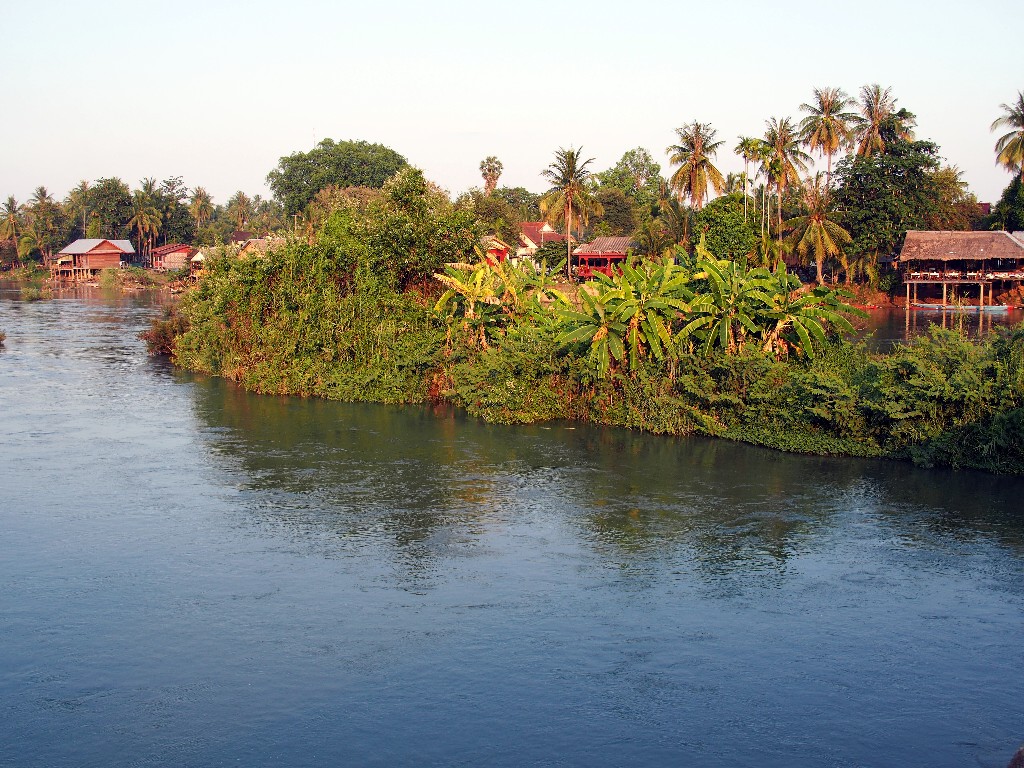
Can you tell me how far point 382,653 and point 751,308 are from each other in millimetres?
12190

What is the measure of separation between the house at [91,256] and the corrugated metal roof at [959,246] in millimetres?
69447

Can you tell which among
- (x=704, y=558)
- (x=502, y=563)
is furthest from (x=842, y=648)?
(x=502, y=563)

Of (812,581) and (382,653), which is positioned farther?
(812,581)

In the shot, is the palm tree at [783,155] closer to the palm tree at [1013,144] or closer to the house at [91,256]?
the palm tree at [1013,144]

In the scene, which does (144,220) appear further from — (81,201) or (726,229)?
(726,229)

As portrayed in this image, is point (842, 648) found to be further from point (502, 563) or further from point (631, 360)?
point (631, 360)

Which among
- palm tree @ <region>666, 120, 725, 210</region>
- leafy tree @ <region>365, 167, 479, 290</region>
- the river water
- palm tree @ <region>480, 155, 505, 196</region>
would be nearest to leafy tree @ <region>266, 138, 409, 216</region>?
palm tree @ <region>480, 155, 505, 196</region>

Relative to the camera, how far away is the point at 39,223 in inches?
3863

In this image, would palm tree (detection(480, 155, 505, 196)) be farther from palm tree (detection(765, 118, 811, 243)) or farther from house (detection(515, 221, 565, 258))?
palm tree (detection(765, 118, 811, 243))

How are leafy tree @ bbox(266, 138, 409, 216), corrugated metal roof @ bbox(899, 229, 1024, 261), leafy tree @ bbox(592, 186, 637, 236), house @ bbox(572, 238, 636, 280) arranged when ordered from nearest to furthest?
corrugated metal roof @ bbox(899, 229, 1024, 261)
house @ bbox(572, 238, 636, 280)
leafy tree @ bbox(592, 186, 637, 236)
leafy tree @ bbox(266, 138, 409, 216)

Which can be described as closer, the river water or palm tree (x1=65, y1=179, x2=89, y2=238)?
the river water

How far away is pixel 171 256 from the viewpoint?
8919 centimetres

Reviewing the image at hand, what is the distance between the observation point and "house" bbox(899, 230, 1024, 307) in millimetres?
49375

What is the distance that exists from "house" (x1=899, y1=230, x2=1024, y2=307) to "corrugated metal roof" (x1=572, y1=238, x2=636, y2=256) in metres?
15.7
